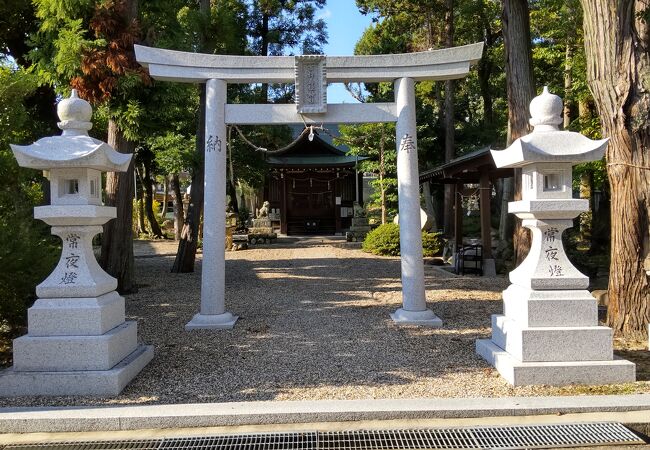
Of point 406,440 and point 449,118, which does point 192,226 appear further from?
point 449,118

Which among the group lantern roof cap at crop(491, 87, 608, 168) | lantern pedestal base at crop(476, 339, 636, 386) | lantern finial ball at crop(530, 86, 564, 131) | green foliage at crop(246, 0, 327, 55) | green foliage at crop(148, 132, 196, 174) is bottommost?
lantern pedestal base at crop(476, 339, 636, 386)

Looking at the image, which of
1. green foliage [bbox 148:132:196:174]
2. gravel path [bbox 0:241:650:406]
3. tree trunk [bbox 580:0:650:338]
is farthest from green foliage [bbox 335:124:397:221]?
tree trunk [bbox 580:0:650:338]

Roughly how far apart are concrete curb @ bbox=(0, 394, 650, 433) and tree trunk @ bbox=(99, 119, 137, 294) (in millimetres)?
5989

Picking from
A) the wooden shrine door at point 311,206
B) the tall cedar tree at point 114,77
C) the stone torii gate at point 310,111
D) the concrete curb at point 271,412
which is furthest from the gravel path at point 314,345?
the wooden shrine door at point 311,206

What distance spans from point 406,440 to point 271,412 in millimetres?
1061

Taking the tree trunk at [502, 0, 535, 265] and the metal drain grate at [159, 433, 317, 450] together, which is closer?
the metal drain grate at [159, 433, 317, 450]

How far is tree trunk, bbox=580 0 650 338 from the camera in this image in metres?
5.90

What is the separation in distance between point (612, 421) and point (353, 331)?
352 centimetres

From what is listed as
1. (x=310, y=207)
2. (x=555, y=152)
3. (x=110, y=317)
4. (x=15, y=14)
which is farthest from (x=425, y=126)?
(x=110, y=317)

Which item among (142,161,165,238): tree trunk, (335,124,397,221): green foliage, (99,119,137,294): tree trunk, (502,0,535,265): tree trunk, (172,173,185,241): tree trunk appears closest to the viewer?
(502,0,535,265): tree trunk

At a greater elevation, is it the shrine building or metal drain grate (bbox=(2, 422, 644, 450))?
the shrine building

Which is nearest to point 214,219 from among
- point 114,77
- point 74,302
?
point 74,302

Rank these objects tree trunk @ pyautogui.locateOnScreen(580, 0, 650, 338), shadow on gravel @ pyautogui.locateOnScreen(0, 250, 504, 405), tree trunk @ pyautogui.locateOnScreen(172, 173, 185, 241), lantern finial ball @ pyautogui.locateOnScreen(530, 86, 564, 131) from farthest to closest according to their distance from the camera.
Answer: tree trunk @ pyautogui.locateOnScreen(172, 173, 185, 241) → tree trunk @ pyautogui.locateOnScreen(580, 0, 650, 338) → lantern finial ball @ pyautogui.locateOnScreen(530, 86, 564, 131) → shadow on gravel @ pyautogui.locateOnScreen(0, 250, 504, 405)

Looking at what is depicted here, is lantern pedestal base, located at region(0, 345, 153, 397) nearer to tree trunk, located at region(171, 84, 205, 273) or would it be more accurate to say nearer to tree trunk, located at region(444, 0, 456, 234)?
tree trunk, located at region(171, 84, 205, 273)
